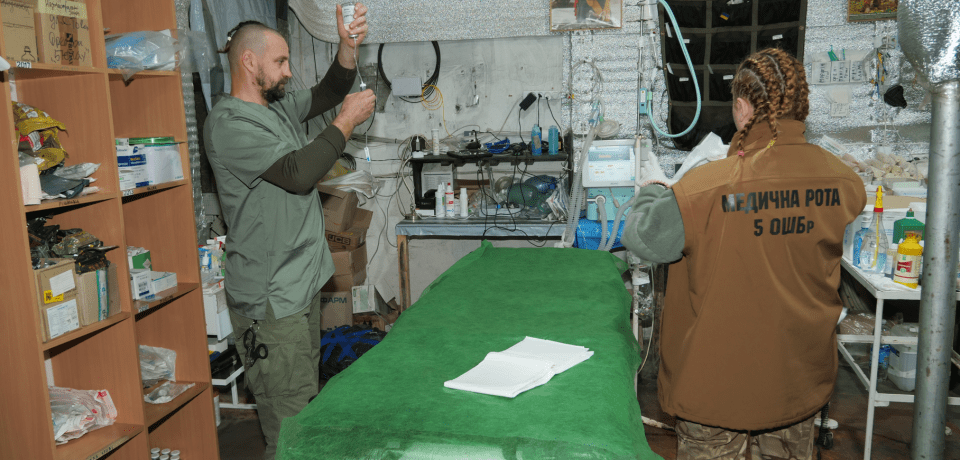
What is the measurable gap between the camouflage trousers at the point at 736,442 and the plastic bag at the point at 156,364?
78.2 inches

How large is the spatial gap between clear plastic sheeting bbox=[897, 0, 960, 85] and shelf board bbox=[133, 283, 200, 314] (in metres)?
2.32

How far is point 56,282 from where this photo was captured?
1.89m

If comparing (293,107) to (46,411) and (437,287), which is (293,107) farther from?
(46,411)

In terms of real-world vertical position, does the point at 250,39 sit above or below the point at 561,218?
above

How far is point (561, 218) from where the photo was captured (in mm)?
4113

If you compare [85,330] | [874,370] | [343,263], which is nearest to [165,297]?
[85,330]

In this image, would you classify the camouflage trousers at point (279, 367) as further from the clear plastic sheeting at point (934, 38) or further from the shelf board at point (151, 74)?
the clear plastic sheeting at point (934, 38)

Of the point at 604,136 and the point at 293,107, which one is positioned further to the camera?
the point at 604,136

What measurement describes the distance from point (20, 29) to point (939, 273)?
2263 mm

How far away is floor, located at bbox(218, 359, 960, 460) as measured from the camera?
2793mm

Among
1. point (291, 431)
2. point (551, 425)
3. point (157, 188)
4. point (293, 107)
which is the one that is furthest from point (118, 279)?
point (551, 425)

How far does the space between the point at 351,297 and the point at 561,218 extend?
149cm

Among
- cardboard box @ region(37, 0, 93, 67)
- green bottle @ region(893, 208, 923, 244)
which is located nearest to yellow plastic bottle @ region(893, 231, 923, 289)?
green bottle @ region(893, 208, 923, 244)

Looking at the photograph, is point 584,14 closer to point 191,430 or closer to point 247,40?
point 247,40
